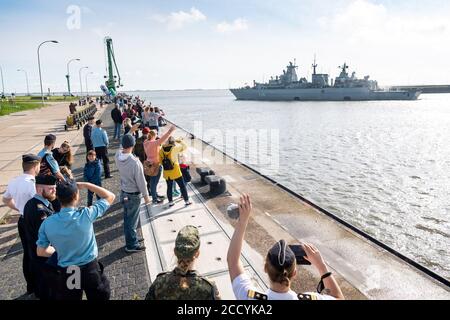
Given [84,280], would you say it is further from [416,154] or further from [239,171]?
[416,154]

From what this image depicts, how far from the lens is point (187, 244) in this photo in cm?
238

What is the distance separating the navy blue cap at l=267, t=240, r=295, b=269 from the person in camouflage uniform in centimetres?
56

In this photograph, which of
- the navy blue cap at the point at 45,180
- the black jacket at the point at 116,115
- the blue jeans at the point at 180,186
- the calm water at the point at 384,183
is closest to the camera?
the navy blue cap at the point at 45,180

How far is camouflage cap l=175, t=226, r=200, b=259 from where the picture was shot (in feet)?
7.66

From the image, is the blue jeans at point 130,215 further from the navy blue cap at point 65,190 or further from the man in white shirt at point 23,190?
the navy blue cap at point 65,190

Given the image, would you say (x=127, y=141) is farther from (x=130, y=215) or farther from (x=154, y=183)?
(x=154, y=183)

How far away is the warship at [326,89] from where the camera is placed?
87.6 meters

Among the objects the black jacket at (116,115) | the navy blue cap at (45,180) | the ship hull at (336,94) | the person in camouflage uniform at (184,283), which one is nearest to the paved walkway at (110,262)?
the person in camouflage uniform at (184,283)

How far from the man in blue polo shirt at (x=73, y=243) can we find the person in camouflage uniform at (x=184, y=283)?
1.21 meters

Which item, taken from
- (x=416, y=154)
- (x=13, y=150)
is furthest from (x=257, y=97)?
(x=13, y=150)

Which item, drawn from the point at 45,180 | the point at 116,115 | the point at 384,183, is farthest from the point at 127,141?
the point at 384,183

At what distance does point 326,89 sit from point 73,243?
92.8 metres

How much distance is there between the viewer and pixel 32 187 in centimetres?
427

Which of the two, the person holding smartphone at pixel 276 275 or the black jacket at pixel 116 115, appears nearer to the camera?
the person holding smartphone at pixel 276 275
